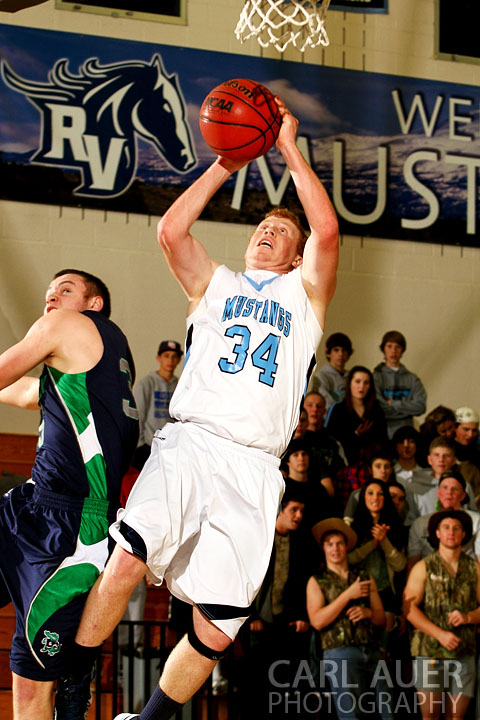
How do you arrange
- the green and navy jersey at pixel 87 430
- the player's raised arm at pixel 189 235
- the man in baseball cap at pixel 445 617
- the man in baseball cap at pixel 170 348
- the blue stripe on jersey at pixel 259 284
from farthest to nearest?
the man in baseball cap at pixel 170 348, the man in baseball cap at pixel 445 617, the blue stripe on jersey at pixel 259 284, the player's raised arm at pixel 189 235, the green and navy jersey at pixel 87 430

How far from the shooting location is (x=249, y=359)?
13.5ft

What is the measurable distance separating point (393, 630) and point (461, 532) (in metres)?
0.99

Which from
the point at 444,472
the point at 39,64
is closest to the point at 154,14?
the point at 39,64

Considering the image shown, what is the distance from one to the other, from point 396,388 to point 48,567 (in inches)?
273

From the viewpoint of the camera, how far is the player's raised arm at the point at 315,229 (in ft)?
14.0

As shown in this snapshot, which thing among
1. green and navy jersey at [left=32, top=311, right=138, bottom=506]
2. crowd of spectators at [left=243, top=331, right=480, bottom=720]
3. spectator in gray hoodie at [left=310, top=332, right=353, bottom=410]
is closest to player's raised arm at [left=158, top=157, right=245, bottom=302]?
green and navy jersey at [left=32, top=311, right=138, bottom=506]

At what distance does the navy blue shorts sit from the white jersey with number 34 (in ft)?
2.16

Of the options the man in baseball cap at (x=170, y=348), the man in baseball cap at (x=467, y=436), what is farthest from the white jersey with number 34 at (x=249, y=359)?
the man in baseball cap at (x=467, y=436)

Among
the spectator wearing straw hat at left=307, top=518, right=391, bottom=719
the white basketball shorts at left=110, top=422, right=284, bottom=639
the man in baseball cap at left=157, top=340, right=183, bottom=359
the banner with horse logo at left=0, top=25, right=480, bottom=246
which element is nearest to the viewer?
the white basketball shorts at left=110, top=422, right=284, bottom=639

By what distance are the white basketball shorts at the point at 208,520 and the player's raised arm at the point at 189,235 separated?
0.79m

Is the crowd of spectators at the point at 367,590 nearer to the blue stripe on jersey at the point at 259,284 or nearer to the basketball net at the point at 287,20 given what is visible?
the blue stripe on jersey at the point at 259,284

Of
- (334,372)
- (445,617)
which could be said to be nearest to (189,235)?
(445,617)

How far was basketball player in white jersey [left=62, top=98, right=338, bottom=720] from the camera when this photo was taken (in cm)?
383

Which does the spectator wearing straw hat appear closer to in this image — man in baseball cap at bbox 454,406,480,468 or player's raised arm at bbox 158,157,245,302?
man in baseball cap at bbox 454,406,480,468
